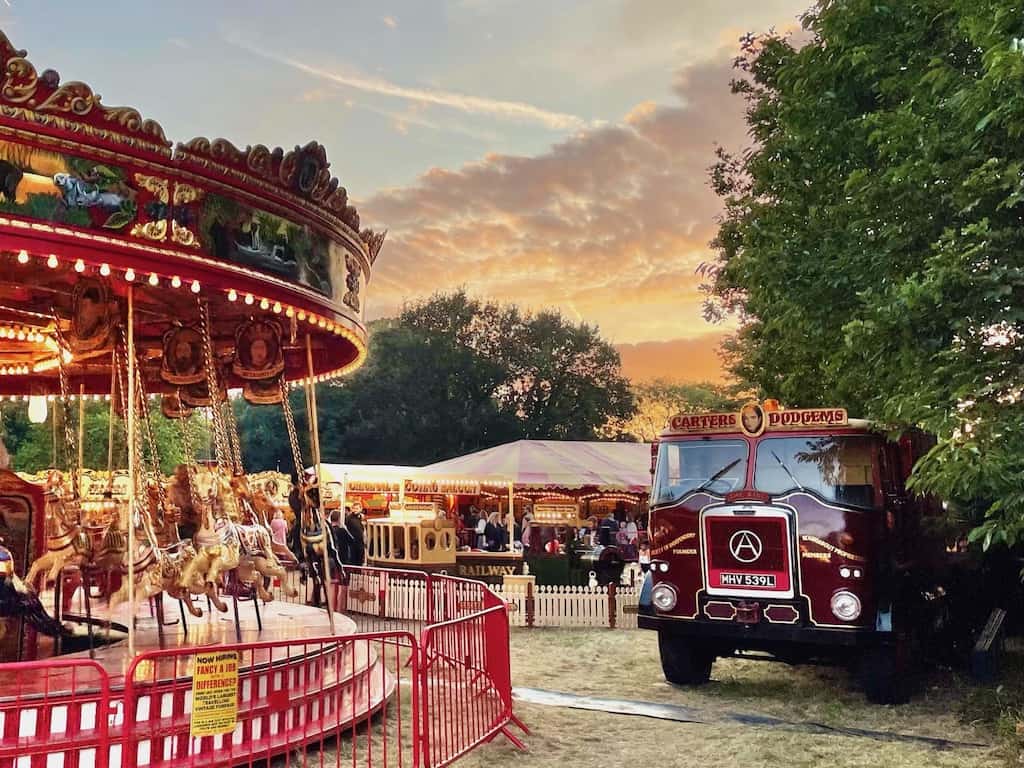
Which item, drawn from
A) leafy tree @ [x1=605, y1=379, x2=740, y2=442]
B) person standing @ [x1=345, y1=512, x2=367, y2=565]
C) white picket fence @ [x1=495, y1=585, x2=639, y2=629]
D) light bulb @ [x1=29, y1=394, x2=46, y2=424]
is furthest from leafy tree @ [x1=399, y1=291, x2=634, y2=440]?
light bulb @ [x1=29, y1=394, x2=46, y2=424]

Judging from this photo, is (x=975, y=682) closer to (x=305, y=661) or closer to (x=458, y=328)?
(x=305, y=661)

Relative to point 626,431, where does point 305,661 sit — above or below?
below

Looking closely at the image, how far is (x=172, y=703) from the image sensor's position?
5.86m

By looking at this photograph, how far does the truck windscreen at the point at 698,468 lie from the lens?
9242 millimetres

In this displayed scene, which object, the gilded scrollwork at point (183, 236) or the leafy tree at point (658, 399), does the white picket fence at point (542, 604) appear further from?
the leafy tree at point (658, 399)

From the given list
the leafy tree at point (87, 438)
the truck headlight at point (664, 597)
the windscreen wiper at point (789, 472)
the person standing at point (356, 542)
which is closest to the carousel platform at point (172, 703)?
the truck headlight at point (664, 597)

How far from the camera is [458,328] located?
5125 centimetres

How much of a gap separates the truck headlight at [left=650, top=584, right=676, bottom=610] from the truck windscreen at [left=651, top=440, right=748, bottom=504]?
0.92 meters

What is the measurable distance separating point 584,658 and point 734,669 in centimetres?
203

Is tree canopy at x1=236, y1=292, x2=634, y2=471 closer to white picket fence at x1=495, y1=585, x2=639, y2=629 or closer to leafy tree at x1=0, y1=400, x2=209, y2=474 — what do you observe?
leafy tree at x1=0, y1=400, x2=209, y2=474

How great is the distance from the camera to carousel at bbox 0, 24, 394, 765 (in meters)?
6.16

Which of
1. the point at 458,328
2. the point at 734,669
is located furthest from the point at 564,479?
the point at 458,328

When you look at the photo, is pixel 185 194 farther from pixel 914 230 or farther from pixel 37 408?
pixel 37 408

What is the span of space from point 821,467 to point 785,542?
860mm
